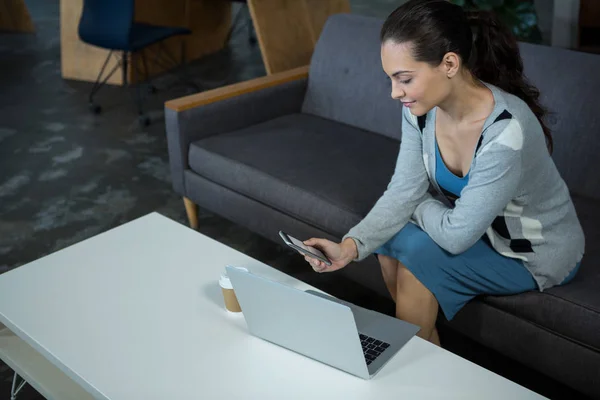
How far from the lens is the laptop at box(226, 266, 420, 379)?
58.4 inches

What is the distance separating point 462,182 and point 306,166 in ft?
2.89

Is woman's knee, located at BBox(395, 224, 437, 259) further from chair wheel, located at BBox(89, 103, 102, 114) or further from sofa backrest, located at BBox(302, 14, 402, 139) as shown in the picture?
chair wheel, located at BBox(89, 103, 102, 114)

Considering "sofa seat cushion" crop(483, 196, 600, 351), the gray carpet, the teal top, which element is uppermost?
the teal top

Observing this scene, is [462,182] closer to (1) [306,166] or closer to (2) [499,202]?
(2) [499,202]

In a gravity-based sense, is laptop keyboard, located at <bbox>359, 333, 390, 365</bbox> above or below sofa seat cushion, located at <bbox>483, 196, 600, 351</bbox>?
above


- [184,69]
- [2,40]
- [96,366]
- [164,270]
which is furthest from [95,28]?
[96,366]

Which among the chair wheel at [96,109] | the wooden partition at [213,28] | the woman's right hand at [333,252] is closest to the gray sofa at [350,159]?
the woman's right hand at [333,252]

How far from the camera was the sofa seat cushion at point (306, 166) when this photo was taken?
2459 millimetres

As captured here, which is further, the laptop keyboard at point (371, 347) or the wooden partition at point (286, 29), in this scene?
the wooden partition at point (286, 29)

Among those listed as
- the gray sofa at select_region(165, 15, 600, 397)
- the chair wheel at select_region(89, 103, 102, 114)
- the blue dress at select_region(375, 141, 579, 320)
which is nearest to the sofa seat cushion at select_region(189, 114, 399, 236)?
the gray sofa at select_region(165, 15, 600, 397)

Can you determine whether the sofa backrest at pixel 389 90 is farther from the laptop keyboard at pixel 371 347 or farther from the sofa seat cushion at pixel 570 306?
the laptop keyboard at pixel 371 347

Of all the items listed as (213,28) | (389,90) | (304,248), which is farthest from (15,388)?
(213,28)

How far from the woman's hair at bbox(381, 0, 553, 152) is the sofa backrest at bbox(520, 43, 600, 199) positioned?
0.51 m

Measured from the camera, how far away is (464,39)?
1746 mm
